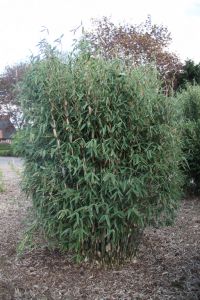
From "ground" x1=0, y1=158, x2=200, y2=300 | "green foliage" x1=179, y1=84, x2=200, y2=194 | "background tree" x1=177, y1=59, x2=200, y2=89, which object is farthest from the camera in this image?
"background tree" x1=177, y1=59, x2=200, y2=89

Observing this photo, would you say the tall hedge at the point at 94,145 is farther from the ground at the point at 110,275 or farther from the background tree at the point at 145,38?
the background tree at the point at 145,38

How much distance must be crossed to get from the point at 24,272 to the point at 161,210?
1418 mm

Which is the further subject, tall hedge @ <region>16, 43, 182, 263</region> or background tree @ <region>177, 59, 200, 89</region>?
background tree @ <region>177, 59, 200, 89</region>

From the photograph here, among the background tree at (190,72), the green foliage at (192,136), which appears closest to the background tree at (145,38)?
the background tree at (190,72)

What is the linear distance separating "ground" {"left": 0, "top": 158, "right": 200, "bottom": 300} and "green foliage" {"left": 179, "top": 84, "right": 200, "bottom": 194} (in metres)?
2.35

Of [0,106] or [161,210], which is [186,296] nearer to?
[161,210]

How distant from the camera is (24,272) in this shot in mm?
4215

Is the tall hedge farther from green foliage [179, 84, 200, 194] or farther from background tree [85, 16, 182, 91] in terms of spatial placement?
background tree [85, 16, 182, 91]

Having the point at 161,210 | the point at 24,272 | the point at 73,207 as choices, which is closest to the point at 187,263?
the point at 161,210

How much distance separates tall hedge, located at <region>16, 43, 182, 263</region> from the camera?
3.80 m

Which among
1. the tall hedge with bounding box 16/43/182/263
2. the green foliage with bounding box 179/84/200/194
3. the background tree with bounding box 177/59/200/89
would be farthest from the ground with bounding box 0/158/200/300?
the background tree with bounding box 177/59/200/89

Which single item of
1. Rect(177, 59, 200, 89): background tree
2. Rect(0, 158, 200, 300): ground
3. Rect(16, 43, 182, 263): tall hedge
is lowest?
Rect(0, 158, 200, 300): ground

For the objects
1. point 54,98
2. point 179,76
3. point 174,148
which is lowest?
point 174,148

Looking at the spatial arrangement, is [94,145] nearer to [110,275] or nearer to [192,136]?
[110,275]
